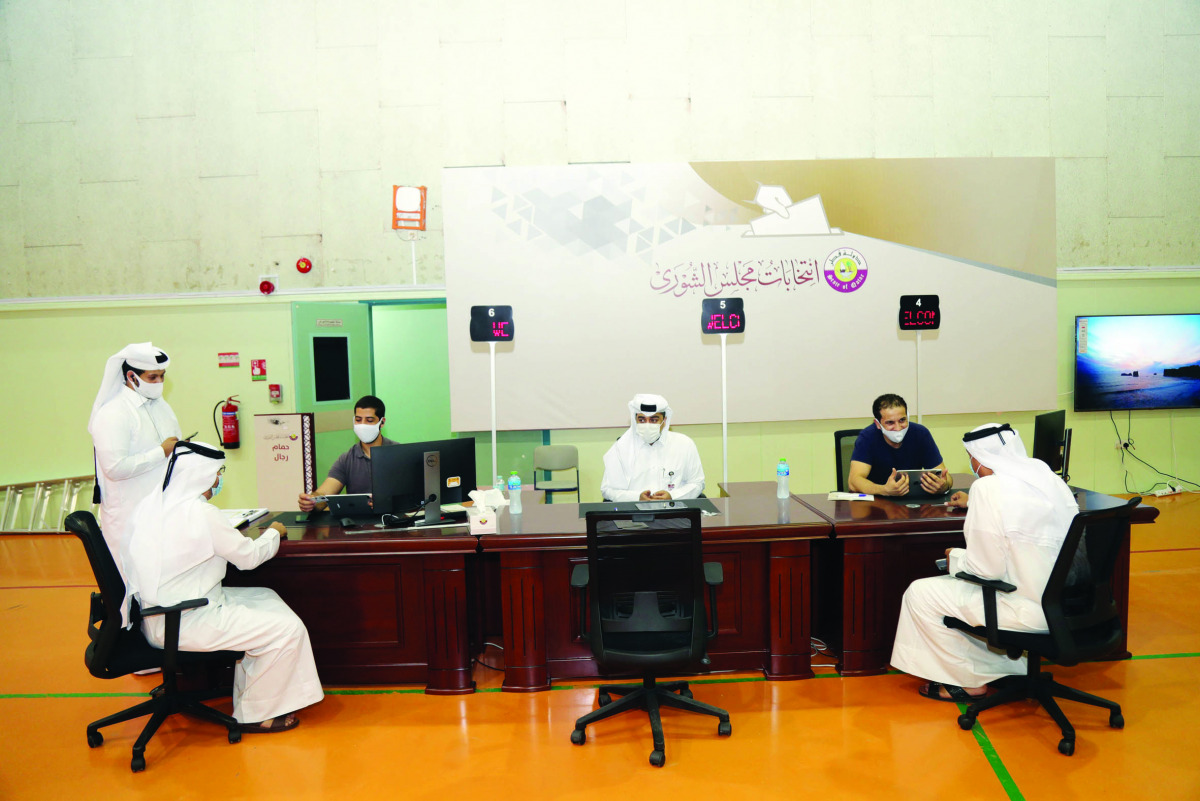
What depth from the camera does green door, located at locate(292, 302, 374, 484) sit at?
6.00 m

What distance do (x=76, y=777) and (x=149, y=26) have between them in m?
6.37

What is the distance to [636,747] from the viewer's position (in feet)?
9.46

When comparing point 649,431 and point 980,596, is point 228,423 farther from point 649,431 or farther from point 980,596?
point 980,596

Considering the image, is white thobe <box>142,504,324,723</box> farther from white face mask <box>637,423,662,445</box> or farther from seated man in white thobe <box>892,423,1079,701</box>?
seated man in white thobe <box>892,423,1079,701</box>

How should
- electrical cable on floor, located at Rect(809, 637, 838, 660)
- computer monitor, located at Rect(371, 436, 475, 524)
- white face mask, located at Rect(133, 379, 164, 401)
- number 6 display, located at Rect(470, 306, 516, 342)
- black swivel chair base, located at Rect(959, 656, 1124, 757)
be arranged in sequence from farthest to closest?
number 6 display, located at Rect(470, 306, 516, 342), white face mask, located at Rect(133, 379, 164, 401), electrical cable on floor, located at Rect(809, 637, 838, 660), computer monitor, located at Rect(371, 436, 475, 524), black swivel chair base, located at Rect(959, 656, 1124, 757)

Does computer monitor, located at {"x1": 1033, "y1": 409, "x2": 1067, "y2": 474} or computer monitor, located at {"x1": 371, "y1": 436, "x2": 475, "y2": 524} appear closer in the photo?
computer monitor, located at {"x1": 371, "y1": 436, "x2": 475, "y2": 524}

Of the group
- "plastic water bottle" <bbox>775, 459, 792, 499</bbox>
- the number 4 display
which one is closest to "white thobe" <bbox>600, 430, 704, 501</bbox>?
"plastic water bottle" <bbox>775, 459, 792, 499</bbox>

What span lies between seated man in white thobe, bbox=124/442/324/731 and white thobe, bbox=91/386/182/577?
1.14 meters

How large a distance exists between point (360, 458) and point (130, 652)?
1558 millimetres

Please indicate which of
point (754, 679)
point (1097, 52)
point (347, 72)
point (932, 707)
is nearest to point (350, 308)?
point (347, 72)

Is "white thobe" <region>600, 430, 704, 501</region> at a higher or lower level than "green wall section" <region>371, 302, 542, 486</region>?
lower

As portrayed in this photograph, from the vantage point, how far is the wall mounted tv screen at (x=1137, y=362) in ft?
21.6

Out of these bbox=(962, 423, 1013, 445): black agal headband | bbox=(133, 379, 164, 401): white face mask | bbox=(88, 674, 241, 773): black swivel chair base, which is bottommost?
bbox=(88, 674, 241, 773): black swivel chair base

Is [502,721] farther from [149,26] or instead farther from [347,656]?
[149,26]
